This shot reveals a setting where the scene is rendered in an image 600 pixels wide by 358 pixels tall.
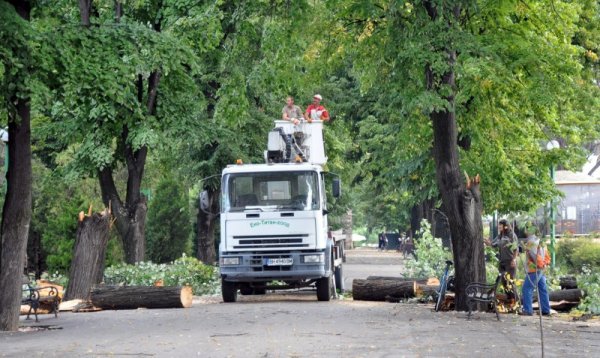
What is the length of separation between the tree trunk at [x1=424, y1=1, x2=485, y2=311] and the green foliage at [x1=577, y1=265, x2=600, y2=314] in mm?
2704

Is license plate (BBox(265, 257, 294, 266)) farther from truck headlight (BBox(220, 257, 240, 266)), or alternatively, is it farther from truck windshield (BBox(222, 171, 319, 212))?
truck windshield (BBox(222, 171, 319, 212))

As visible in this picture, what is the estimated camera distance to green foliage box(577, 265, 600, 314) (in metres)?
24.0

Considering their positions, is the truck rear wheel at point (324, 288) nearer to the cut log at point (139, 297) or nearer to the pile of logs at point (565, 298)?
the cut log at point (139, 297)

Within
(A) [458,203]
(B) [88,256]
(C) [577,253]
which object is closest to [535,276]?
(A) [458,203]

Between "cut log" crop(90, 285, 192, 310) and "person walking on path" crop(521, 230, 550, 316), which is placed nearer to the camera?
"person walking on path" crop(521, 230, 550, 316)

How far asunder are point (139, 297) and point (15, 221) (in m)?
5.63

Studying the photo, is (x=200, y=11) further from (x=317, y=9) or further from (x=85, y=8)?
(x=85, y=8)

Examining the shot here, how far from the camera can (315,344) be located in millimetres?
15852

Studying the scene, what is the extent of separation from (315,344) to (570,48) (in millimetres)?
12628

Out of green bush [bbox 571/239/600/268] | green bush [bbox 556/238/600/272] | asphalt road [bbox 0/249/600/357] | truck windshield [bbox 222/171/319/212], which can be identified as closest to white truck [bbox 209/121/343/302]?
truck windshield [bbox 222/171/319/212]

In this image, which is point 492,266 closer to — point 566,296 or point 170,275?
point 566,296

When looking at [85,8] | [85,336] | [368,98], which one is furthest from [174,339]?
[368,98]

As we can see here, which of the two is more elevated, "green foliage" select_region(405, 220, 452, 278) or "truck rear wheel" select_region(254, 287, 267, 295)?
"green foliage" select_region(405, 220, 452, 278)

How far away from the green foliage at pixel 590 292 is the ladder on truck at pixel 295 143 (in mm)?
6283
